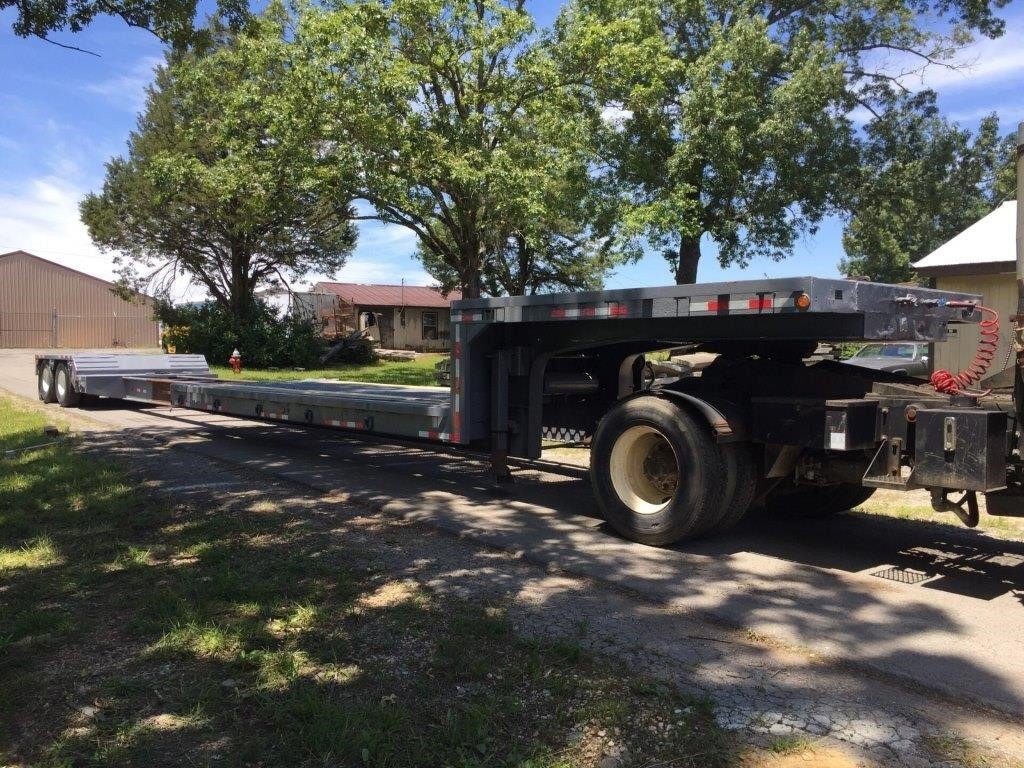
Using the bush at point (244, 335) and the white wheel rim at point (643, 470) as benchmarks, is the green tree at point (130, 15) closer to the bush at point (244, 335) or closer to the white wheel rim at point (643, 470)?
the white wheel rim at point (643, 470)

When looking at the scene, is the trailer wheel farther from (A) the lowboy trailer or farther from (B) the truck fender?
(B) the truck fender

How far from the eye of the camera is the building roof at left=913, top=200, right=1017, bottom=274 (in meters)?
14.5

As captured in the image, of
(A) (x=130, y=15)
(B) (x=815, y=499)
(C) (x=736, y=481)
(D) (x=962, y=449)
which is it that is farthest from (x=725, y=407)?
(A) (x=130, y=15)

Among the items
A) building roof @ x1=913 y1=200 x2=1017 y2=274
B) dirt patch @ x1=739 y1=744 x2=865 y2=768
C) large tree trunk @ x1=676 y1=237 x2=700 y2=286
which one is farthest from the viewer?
large tree trunk @ x1=676 y1=237 x2=700 y2=286

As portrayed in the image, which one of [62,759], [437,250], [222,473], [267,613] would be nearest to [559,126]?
[437,250]

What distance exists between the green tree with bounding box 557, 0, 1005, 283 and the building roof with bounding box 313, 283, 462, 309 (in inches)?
865

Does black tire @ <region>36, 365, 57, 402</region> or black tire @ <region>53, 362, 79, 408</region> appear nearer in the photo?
black tire @ <region>53, 362, 79, 408</region>

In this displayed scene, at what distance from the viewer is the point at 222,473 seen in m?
8.59

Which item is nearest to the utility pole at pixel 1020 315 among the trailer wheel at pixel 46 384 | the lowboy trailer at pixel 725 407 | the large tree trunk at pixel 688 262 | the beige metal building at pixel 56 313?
the lowboy trailer at pixel 725 407

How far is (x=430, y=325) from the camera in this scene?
156ft

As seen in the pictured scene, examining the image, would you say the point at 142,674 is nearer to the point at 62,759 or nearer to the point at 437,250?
the point at 62,759

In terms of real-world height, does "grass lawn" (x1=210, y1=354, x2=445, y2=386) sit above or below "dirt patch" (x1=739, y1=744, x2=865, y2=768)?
above

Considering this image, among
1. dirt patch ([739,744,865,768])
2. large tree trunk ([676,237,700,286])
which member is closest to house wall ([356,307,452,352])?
large tree trunk ([676,237,700,286])

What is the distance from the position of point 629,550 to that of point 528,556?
73 centimetres
